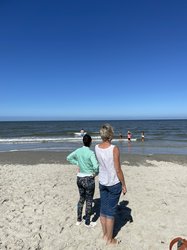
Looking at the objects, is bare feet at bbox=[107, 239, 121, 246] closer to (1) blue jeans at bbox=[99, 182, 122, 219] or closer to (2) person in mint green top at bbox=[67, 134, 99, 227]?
(1) blue jeans at bbox=[99, 182, 122, 219]

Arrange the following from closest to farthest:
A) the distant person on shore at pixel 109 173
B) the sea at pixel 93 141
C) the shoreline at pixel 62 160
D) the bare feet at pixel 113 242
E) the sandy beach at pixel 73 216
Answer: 1. the distant person on shore at pixel 109 173
2. the bare feet at pixel 113 242
3. the sandy beach at pixel 73 216
4. the shoreline at pixel 62 160
5. the sea at pixel 93 141

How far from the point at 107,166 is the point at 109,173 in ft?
0.38

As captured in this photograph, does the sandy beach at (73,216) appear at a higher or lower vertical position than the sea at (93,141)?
higher

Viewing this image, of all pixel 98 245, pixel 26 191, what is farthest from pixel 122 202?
pixel 26 191

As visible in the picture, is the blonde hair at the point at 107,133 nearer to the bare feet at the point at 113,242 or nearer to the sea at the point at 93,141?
the bare feet at the point at 113,242

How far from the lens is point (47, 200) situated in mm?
5887

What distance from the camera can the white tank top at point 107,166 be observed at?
137 inches

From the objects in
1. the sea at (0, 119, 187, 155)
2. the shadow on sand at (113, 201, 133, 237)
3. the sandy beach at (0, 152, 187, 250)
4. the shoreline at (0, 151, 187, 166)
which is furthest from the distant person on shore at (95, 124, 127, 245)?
the sea at (0, 119, 187, 155)

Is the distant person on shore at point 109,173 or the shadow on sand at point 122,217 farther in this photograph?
the shadow on sand at point 122,217

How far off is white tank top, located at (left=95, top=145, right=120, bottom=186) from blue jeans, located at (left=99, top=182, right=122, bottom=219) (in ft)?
0.28

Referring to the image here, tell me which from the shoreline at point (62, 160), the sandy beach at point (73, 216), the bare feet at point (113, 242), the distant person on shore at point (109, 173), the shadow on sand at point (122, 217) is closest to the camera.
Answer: the distant person on shore at point (109, 173)

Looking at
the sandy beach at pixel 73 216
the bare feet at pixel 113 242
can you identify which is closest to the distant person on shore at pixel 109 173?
the bare feet at pixel 113 242

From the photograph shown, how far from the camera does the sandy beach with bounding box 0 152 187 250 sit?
13.0 ft

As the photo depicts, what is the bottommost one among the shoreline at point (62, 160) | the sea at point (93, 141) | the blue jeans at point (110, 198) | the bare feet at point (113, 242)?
the sea at point (93, 141)
